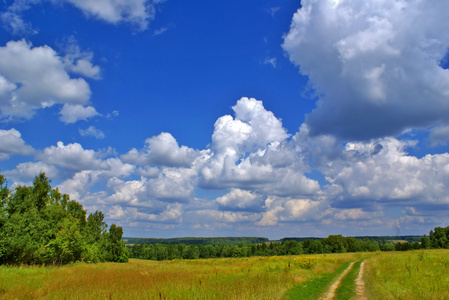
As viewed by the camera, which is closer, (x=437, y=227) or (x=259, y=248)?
(x=437, y=227)

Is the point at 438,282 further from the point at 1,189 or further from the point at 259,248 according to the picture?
the point at 259,248

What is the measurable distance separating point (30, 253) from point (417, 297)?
3626cm

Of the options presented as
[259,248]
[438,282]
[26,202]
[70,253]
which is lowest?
[259,248]

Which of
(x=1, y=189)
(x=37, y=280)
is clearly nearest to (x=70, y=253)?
(x=1, y=189)

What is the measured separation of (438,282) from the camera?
47.0ft

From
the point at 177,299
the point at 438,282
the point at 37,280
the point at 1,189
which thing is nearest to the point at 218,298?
the point at 177,299

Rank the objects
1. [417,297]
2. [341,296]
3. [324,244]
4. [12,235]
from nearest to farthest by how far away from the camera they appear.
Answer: [417,297] → [341,296] → [12,235] → [324,244]

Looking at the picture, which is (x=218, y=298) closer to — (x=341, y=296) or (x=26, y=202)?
(x=341, y=296)

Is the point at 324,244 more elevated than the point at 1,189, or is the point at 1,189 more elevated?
the point at 1,189

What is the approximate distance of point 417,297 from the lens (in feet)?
36.7

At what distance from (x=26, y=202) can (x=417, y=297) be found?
37570 millimetres

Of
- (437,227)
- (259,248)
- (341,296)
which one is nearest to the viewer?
(341,296)

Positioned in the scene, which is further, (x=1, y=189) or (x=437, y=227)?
(x=437, y=227)

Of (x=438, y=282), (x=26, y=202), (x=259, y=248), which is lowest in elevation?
(x=259, y=248)
